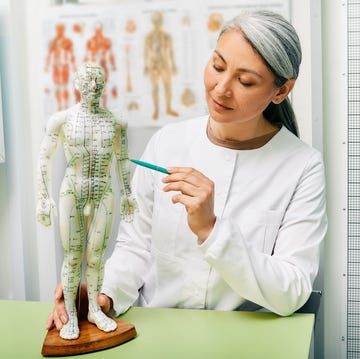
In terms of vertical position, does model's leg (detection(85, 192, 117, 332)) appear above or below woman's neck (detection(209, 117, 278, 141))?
below

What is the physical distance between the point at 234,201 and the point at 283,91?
0.87ft

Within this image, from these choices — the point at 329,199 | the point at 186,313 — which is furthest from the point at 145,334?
the point at 329,199

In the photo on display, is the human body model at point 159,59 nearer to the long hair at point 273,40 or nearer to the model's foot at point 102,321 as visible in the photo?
the long hair at point 273,40

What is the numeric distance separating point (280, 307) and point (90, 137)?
52cm

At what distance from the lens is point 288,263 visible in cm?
130

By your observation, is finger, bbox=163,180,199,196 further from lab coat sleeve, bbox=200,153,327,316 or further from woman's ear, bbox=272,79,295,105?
woman's ear, bbox=272,79,295,105

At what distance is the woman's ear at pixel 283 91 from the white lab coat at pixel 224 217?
11cm

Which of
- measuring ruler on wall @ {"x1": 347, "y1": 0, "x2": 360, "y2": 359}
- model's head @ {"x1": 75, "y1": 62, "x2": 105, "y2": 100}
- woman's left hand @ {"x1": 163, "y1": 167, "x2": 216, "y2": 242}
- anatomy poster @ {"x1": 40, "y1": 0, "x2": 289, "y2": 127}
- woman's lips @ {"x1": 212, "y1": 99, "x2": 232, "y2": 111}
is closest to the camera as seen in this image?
model's head @ {"x1": 75, "y1": 62, "x2": 105, "y2": 100}

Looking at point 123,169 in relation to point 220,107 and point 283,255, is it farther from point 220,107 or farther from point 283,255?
point 283,255

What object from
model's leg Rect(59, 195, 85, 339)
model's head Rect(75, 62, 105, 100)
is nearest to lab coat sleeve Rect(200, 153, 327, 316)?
model's leg Rect(59, 195, 85, 339)

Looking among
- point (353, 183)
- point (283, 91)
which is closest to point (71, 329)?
point (283, 91)

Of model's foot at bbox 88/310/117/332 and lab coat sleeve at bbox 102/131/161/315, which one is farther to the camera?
lab coat sleeve at bbox 102/131/161/315

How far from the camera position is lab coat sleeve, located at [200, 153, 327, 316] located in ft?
3.91

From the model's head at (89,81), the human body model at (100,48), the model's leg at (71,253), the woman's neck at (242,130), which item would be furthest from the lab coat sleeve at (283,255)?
the human body model at (100,48)
